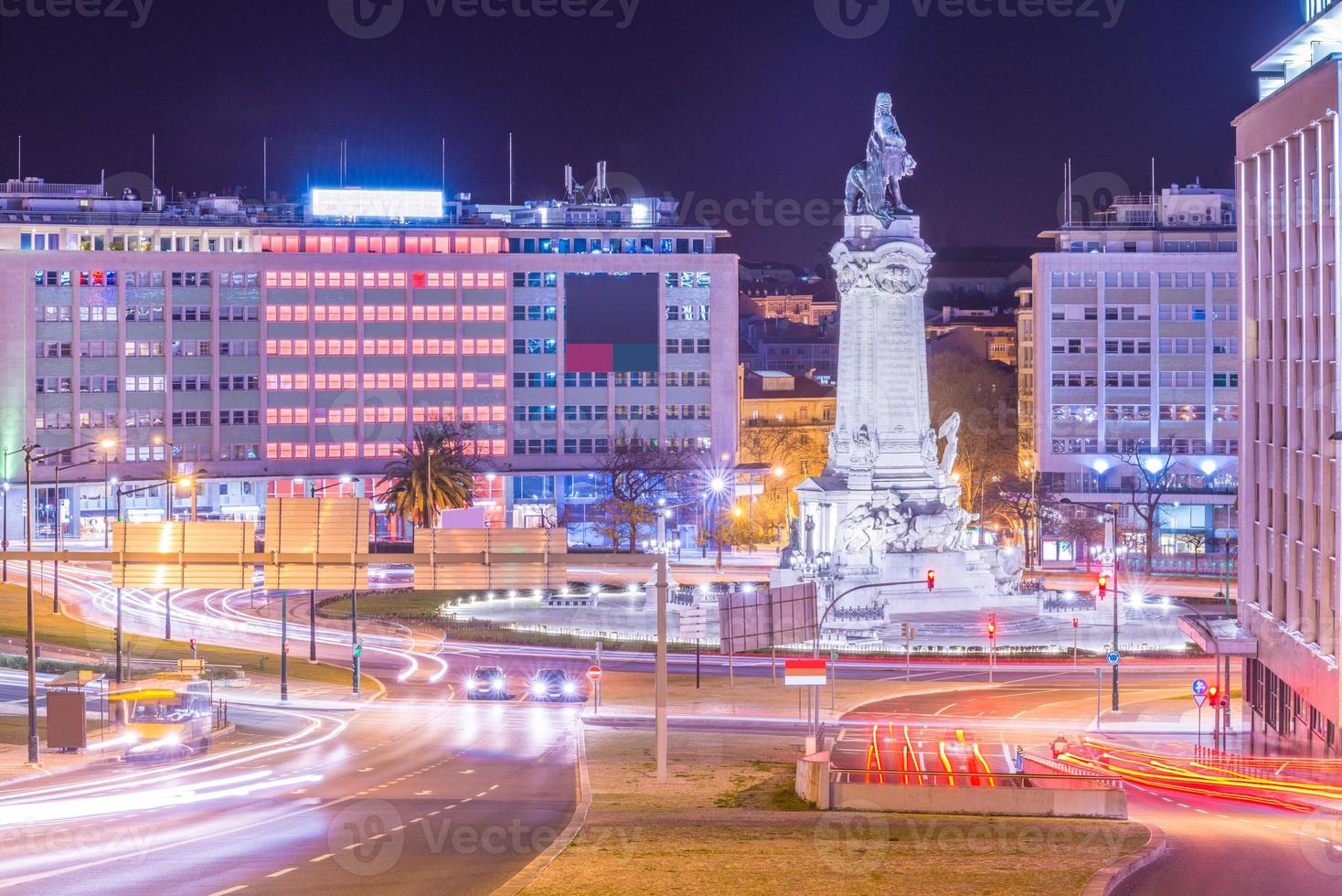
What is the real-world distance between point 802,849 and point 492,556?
33.9 feet

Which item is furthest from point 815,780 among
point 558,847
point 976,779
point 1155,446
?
point 1155,446

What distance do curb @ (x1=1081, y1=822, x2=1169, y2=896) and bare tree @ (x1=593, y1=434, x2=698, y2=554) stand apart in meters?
84.2

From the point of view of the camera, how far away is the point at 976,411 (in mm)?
165750

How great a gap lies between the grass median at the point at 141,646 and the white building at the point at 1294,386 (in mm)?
35640

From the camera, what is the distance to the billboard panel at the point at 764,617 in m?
61.7

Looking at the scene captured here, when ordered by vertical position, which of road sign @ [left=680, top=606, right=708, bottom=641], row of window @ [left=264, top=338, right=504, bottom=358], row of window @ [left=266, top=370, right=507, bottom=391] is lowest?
road sign @ [left=680, top=606, right=708, bottom=641]

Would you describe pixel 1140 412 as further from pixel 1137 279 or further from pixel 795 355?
pixel 795 355

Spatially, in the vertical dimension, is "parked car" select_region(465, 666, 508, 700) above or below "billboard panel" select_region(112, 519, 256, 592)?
below

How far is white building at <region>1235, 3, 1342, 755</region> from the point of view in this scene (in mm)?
47312

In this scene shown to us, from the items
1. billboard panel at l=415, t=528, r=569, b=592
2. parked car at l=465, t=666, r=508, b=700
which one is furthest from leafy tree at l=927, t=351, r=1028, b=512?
billboard panel at l=415, t=528, r=569, b=592

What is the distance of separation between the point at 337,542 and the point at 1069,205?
118 metres

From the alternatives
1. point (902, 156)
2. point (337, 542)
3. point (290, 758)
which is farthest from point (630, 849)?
point (902, 156)

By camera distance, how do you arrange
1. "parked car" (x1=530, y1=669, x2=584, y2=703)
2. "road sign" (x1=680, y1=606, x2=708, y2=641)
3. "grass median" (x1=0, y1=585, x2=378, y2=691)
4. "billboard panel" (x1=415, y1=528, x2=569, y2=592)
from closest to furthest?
1. "billboard panel" (x1=415, y1=528, x2=569, y2=592)
2. "road sign" (x1=680, y1=606, x2=708, y2=641)
3. "parked car" (x1=530, y1=669, x2=584, y2=703)
4. "grass median" (x1=0, y1=585, x2=378, y2=691)

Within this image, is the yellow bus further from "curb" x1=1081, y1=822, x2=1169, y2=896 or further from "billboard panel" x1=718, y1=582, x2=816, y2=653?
"curb" x1=1081, y1=822, x2=1169, y2=896
